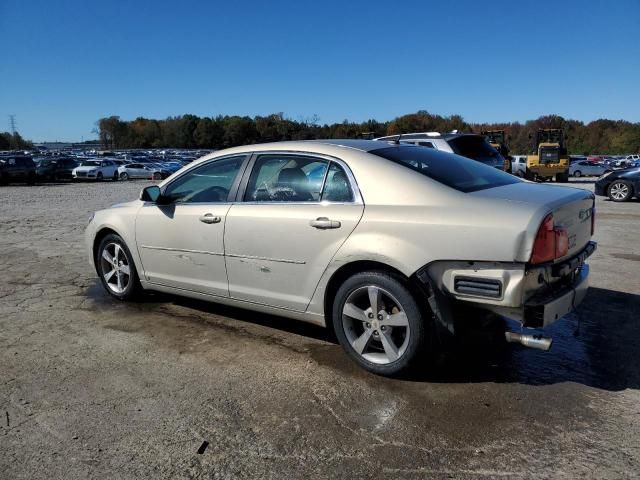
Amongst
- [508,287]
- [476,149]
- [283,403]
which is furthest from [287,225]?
[476,149]

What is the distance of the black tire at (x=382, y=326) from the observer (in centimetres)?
331

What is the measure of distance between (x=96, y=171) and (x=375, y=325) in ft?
121

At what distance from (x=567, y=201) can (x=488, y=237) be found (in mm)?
735

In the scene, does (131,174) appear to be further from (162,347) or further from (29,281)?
(162,347)

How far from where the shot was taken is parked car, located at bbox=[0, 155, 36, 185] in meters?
30.0

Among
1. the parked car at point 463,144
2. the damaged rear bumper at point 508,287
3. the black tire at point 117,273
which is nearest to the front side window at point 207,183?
the black tire at point 117,273

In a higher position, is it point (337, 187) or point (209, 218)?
point (337, 187)

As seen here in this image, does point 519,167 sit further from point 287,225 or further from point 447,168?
point 287,225

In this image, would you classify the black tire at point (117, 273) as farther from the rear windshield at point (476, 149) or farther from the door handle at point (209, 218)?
the rear windshield at point (476, 149)

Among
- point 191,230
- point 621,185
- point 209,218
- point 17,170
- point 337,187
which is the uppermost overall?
point 337,187

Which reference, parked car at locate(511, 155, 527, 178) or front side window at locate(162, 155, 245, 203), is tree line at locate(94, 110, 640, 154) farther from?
front side window at locate(162, 155, 245, 203)

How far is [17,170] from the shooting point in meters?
30.5

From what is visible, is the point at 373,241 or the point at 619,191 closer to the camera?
the point at 373,241

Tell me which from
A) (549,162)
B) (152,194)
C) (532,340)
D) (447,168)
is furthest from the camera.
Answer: (549,162)
